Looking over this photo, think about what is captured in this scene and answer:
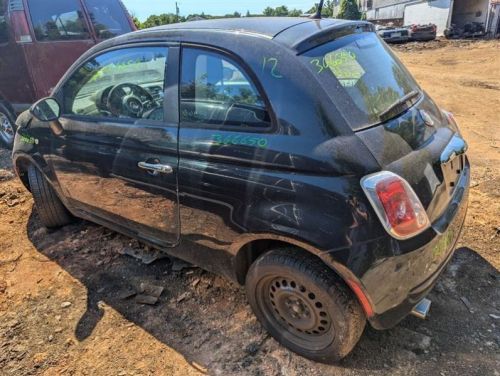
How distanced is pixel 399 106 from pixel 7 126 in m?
5.92

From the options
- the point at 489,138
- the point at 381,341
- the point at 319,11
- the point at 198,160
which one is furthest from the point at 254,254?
the point at 489,138

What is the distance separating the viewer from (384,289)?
1.99 meters

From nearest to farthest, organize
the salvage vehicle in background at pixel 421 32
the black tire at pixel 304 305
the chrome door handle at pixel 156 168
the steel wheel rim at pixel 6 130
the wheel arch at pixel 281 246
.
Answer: the wheel arch at pixel 281 246, the black tire at pixel 304 305, the chrome door handle at pixel 156 168, the steel wheel rim at pixel 6 130, the salvage vehicle in background at pixel 421 32

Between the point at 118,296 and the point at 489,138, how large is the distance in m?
5.55

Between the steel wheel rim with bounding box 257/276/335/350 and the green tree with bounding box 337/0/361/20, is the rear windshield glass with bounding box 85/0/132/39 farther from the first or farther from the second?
the green tree with bounding box 337/0/361/20

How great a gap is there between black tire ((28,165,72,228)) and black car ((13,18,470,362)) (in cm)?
103

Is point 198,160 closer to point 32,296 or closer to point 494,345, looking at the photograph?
point 32,296

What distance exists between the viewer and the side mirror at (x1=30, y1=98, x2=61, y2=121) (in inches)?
122

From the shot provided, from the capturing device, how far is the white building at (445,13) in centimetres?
2380

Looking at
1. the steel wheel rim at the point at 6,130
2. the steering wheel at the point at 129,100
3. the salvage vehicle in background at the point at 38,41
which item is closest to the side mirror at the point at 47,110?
the steering wheel at the point at 129,100

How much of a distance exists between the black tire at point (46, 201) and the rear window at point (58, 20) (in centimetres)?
269

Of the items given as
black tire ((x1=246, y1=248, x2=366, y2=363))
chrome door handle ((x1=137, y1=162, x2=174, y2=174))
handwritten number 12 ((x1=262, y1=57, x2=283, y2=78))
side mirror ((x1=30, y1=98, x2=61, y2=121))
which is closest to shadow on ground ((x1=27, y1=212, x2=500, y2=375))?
black tire ((x1=246, y1=248, x2=366, y2=363))

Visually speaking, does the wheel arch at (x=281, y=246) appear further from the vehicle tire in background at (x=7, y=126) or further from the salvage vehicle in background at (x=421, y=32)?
the salvage vehicle in background at (x=421, y=32)

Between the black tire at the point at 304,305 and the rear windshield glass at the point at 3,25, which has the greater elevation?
the rear windshield glass at the point at 3,25
